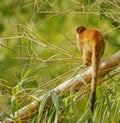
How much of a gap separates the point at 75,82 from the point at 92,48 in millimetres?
190

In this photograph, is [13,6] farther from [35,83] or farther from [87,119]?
[87,119]

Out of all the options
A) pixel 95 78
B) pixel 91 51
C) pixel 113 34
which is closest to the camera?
pixel 95 78

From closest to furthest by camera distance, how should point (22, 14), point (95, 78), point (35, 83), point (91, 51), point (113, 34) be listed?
point (95, 78), point (91, 51), point (35, 83), point (113, 34), point (22, 14)

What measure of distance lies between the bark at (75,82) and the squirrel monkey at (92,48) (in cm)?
4

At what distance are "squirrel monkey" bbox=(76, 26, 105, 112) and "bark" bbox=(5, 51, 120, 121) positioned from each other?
0.14ft

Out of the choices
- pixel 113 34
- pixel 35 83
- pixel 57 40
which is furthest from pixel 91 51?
pixel 57 40

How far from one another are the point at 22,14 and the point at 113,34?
73cm

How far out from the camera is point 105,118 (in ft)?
8.87

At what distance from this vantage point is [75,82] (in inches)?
98.8

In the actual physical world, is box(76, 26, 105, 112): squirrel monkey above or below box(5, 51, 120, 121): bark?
above

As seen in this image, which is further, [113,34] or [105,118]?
[113,34]

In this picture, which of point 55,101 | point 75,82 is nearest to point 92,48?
point 75,82

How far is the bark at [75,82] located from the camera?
2.49m

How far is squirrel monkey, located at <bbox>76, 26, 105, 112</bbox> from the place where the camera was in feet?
8.11
